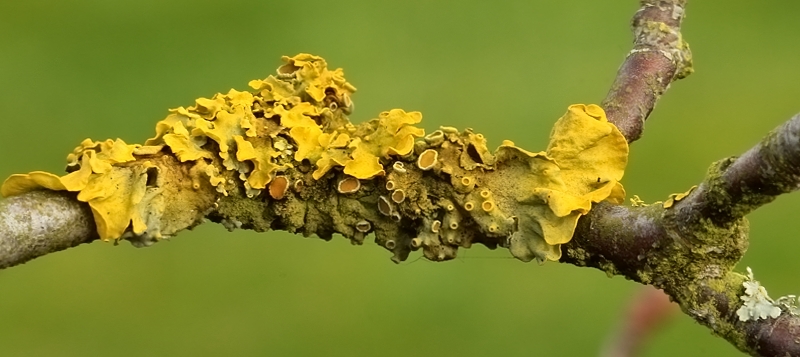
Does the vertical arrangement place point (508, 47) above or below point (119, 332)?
above

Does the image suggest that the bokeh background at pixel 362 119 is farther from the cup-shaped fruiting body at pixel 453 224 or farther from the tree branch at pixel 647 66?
the cup-shaped fruiting body at pixel 453 224

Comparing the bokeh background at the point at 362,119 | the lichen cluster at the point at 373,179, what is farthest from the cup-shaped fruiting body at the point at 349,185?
the bokeh background at the point at 362,119

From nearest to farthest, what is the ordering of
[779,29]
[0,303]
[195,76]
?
[0,303] < [195,76] < [779,29]

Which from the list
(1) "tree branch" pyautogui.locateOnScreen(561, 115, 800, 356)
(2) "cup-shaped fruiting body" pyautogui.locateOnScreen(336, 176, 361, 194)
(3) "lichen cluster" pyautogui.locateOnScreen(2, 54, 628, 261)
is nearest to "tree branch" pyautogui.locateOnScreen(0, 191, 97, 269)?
(3) "lichen cluster" pyautogui.locateOnScreen(2, 54, 628, 261)

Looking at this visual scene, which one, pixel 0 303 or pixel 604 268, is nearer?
pixel 604 268

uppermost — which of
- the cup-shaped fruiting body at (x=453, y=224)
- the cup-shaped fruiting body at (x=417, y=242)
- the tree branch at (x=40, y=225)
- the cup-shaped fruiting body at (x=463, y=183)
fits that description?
the cup-shaped fruiting body at (x=463, y=183)

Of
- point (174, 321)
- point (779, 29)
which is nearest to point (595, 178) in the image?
point (174, 321)

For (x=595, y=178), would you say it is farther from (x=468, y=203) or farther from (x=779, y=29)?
(x=779, y=29)

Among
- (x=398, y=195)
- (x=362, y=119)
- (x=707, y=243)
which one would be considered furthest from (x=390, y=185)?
(x=362, y=119)
